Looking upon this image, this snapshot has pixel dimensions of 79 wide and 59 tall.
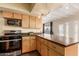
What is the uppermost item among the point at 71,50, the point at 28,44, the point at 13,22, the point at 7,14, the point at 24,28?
the point at 7,14

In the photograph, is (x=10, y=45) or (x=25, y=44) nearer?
(x=10, y=45)

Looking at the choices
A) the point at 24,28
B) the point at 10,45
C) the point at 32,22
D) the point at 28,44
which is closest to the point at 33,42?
the point at 28,44

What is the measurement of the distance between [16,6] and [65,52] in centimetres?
279

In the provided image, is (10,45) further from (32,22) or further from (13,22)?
(32,22)

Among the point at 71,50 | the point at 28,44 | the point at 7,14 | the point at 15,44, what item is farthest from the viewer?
the point at 28,44

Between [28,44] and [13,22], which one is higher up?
[13,22]

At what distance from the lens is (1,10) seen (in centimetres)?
370

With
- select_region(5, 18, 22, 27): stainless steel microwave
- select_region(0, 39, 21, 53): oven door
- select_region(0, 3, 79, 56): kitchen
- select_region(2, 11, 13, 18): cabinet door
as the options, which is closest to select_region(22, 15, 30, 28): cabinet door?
select_region(0, 3, 79, 56): kitchen

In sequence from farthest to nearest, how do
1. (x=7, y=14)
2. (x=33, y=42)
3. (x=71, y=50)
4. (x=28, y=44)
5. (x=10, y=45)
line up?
(x=33, y=42) → (x=28, y=44) → (x=7, y=14) → (x=10, y=45) → (x=71, y=50)

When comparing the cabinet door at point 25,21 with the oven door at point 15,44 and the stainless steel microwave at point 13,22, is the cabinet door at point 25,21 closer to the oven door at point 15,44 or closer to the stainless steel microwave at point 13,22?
the stainless steel microwave at point 13,22

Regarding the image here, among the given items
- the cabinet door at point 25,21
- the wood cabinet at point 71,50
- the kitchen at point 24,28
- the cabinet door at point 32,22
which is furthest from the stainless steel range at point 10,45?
the wood cabinet at point 71,50

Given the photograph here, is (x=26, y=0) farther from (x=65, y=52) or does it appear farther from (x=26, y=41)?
(x=26, y=41)

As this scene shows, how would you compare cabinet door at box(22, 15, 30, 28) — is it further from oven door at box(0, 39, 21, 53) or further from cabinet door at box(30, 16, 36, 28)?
oven door at box(0, 39, 21, 53)

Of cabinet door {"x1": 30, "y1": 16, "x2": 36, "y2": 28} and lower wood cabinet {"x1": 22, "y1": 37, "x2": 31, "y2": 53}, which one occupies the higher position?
cabinet door {"x1": 30, "y1": 16, "x2": 36, "y2": 28}
